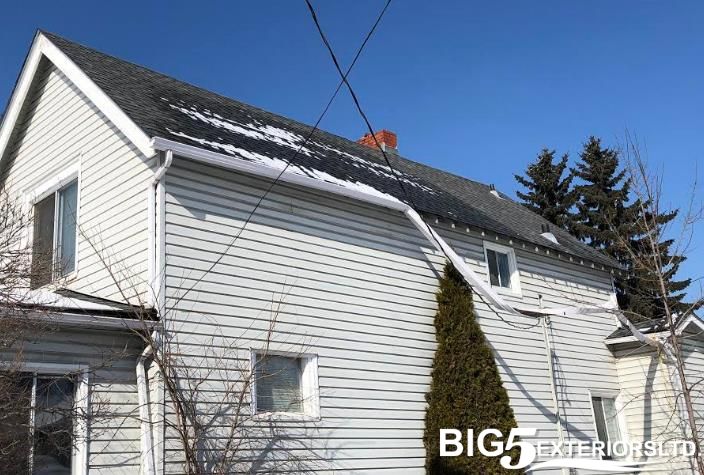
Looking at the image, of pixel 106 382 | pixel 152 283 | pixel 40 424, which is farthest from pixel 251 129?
pixel 40 424

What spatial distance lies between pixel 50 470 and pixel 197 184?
12.1 feet

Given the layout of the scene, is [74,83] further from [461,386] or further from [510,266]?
[510,266]

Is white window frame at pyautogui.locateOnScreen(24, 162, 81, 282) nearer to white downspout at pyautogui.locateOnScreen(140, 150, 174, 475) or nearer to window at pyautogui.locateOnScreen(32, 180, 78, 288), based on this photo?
window at pyautogui.locateOnScreen(32, 180, 78, 288)

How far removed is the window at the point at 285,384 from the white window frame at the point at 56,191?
9.68 feet

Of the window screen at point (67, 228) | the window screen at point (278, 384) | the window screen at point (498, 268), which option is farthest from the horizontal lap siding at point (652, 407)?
the window screen at point (67, 228)

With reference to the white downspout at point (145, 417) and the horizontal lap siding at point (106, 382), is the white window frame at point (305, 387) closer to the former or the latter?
the white downspout at point (145, 417)

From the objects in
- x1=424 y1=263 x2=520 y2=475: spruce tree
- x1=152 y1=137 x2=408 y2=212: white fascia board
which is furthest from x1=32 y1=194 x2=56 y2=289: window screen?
x1=424 y1=263 x2=520 y2=475: spruce tree

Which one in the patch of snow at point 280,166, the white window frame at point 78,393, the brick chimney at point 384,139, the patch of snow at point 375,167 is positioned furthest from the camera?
the brick chimney at point 384,139

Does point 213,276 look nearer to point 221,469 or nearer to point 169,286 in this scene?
point 169,286

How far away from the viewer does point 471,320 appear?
12.0 metres

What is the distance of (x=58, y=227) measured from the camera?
1107 cm

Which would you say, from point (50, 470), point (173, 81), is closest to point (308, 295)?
point (50, 470)

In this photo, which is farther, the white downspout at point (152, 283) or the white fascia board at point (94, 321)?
the white downspout at point (152, 283)

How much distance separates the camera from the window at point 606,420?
49.4 feet
